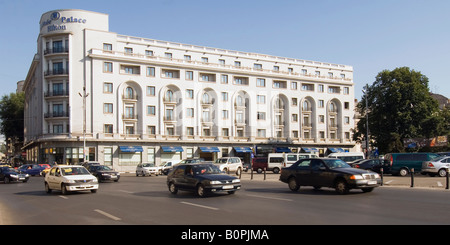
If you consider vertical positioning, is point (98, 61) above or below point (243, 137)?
above

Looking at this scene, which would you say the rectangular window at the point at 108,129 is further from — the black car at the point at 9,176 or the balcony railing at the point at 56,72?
the black car at the point at 9,176

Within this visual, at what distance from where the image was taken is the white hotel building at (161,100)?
60.4 m

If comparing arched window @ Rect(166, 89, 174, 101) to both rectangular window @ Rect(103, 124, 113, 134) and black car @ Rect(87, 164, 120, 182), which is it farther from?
black car @ Rect(87, 164, 120, 182)

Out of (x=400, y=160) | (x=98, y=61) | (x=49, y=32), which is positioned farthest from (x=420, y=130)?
(x=49, y=32)

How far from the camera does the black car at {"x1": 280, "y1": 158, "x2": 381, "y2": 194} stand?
16.4m

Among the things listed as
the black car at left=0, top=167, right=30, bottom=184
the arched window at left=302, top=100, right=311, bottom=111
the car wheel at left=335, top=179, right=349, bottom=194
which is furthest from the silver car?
the arched window at left=302, top=100, right=311, bottom=111

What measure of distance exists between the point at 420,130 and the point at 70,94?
50816 millimetres

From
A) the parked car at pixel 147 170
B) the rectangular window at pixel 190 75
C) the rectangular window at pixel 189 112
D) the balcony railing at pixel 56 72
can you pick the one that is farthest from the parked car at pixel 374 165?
the balcony railing at pixel 56 72

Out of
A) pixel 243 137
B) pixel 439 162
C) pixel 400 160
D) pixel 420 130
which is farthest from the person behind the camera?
pixel 243 137

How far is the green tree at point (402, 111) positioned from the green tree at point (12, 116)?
79.8 meters

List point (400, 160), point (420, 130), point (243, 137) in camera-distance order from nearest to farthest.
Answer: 1. point (400, 160)
2. point (420, 130)
3. point (243, 137)

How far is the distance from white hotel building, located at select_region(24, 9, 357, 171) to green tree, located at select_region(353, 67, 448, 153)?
68.3ft
